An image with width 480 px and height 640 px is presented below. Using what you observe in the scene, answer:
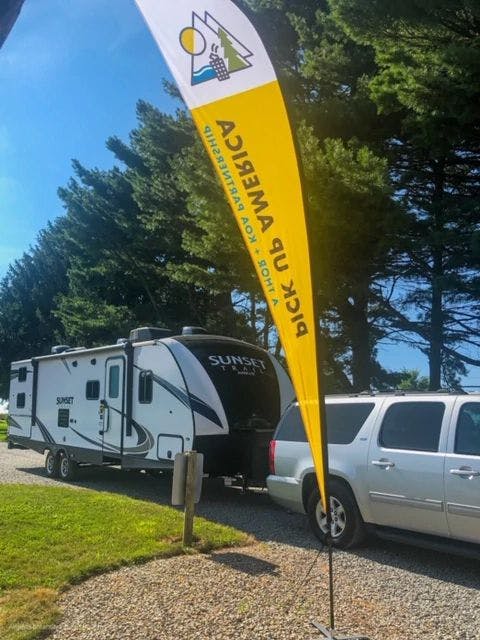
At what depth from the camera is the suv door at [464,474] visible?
6285mm

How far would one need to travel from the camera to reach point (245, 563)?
6.79 metres

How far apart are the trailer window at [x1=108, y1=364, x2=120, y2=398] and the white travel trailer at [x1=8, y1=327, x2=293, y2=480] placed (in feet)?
0.06

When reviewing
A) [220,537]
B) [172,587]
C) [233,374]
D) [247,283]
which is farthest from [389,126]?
[172,587]

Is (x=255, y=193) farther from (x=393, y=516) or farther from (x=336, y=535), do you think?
(x=336, y=535)

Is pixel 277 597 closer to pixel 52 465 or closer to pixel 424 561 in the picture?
pixel 424 561

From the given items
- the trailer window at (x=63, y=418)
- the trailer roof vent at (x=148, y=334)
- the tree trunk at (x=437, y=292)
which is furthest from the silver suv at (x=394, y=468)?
the trailer window at (x=63, y=418)

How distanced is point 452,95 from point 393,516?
25.1 feet

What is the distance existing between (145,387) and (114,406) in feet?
3.97

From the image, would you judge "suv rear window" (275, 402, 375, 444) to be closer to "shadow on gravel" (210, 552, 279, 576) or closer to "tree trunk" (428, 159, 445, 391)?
"shadow on gravel" (210, 552, 279, 576)

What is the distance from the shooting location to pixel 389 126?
1468cm

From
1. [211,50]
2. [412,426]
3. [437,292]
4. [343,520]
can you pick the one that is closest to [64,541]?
[343,520]

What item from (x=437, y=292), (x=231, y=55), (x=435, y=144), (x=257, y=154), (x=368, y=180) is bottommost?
(x=257, y=154)

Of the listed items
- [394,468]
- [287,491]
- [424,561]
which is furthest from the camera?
[287,491]

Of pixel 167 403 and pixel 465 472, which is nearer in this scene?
pixel 465 472
